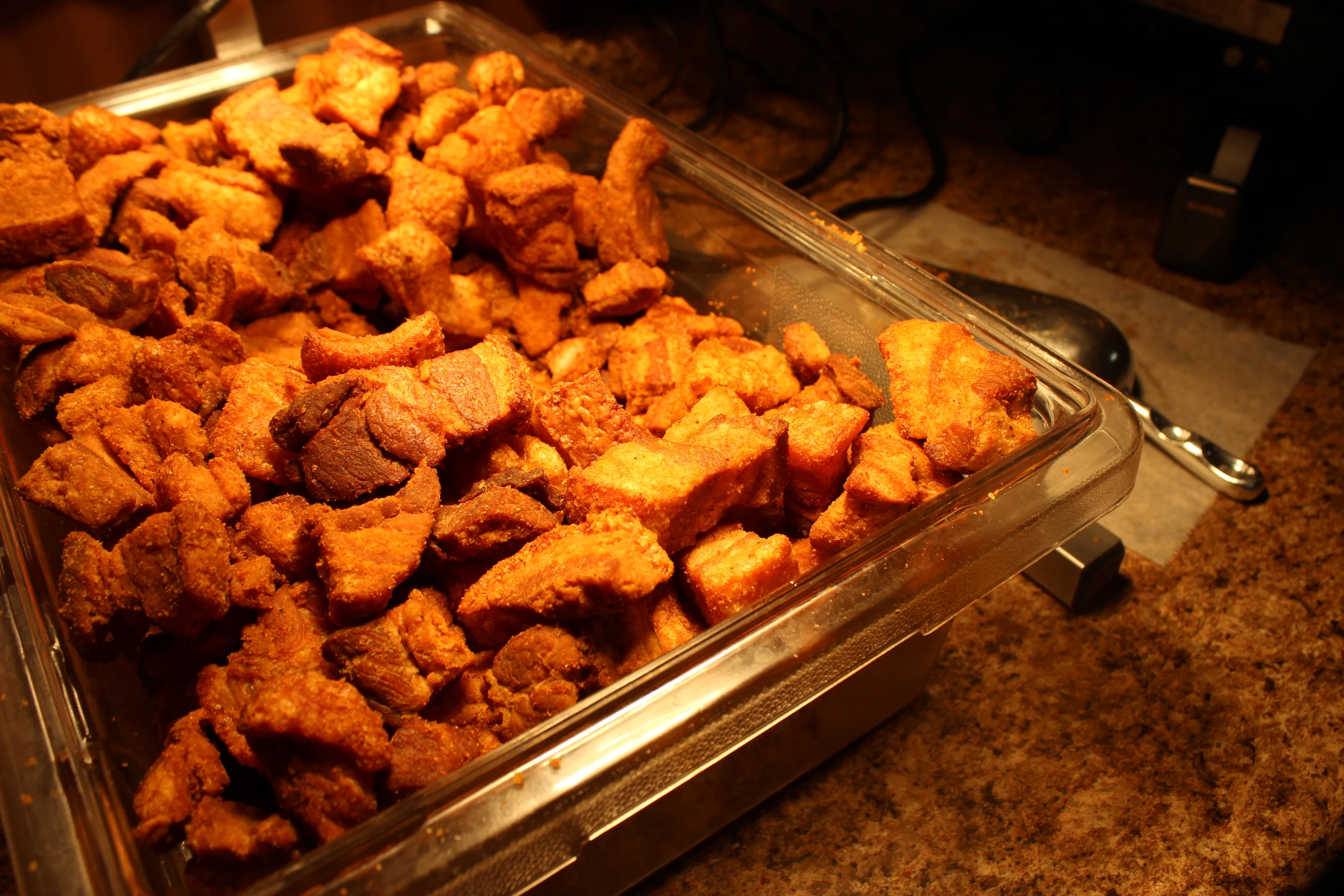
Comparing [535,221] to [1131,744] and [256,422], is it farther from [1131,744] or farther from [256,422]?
[1131,744]

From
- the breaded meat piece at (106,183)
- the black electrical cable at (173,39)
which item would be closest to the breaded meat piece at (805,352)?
the breaded meat piece at (106,183)

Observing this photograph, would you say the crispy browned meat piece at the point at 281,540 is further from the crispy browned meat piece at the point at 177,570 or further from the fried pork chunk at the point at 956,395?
the fried pork chunk at the point at 956,395

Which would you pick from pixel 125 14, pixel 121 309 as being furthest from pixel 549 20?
pixel 121 309

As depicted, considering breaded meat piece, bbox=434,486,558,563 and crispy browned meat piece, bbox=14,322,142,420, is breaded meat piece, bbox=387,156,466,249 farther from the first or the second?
breaded meat piece, bbox=434,486,558,563

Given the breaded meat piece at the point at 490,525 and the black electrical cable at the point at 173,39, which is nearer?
the breaded meat piece at the point at 490,525

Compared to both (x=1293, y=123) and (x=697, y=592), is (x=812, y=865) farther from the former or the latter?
(x=1293, y=123)

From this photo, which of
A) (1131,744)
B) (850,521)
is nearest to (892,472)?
(850,521)
